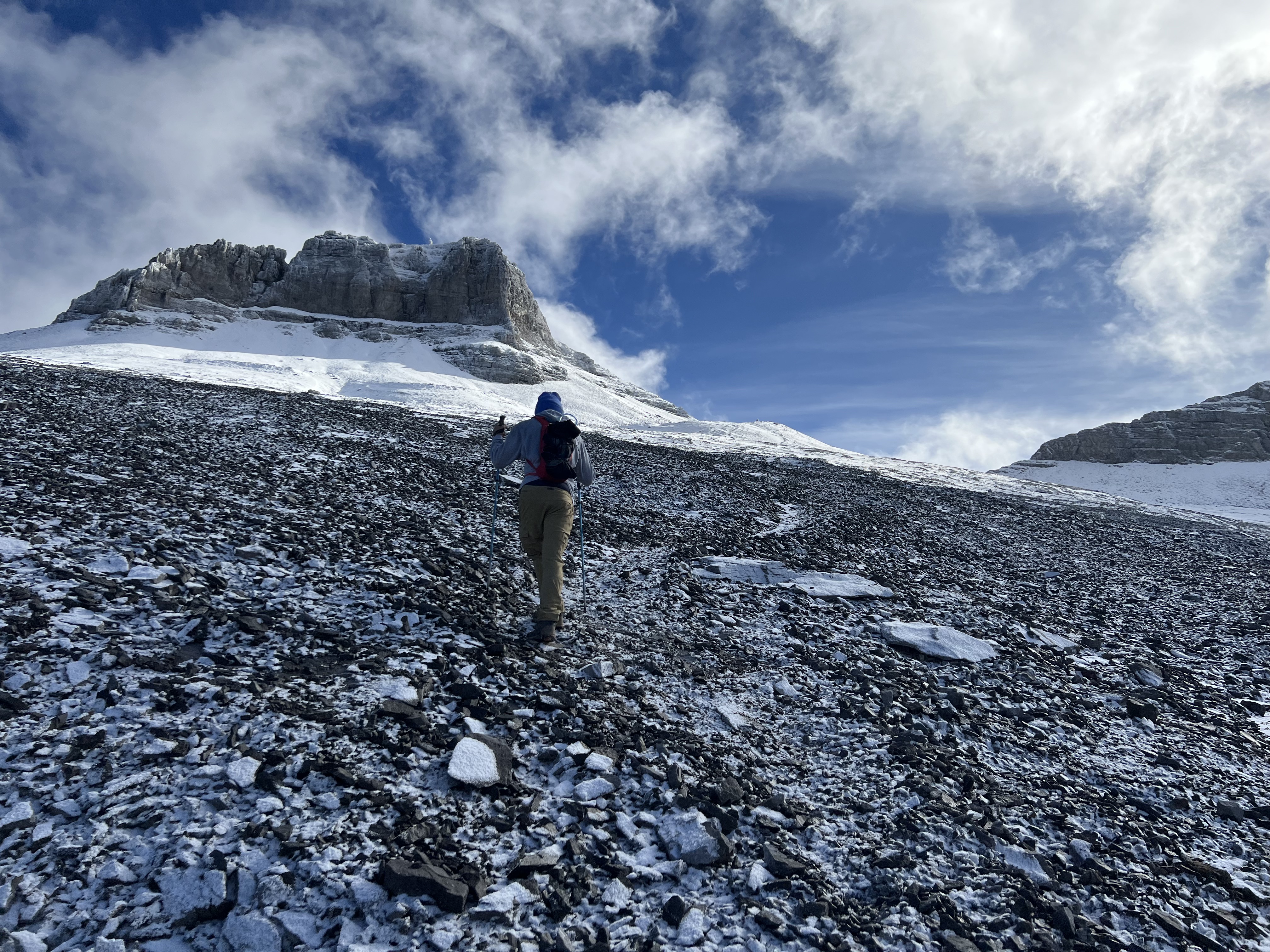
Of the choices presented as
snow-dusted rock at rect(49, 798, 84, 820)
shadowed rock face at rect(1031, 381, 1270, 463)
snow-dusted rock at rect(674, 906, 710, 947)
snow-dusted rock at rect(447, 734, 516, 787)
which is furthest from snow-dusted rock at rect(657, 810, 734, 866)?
shadowed rock face at rect(1031, 381, 1270, 463)

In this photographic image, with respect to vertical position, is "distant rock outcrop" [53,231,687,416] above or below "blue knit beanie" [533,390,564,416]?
above

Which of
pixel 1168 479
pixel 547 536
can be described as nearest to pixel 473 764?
pixel 547 536

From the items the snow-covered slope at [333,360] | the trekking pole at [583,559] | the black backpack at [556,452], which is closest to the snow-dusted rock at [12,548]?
the black backpack at [556,452]

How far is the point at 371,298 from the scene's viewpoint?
93.4 meters

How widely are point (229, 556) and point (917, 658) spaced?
8.62m

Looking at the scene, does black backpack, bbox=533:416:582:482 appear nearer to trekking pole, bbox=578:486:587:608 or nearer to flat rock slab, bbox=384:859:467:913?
trekking pole, bbox=578:486:587:608

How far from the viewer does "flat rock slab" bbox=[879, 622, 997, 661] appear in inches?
303

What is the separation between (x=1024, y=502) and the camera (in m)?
24.3

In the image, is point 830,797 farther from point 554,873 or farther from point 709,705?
point 554,873

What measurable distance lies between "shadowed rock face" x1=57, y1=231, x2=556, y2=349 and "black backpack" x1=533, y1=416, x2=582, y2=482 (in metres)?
→ 83.1

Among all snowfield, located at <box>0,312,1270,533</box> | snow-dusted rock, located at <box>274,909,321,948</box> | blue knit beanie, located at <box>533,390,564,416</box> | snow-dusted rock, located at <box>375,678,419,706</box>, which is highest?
snowfield, located at <box>0,312,1270,533</box>

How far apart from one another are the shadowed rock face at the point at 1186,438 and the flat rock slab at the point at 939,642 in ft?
463

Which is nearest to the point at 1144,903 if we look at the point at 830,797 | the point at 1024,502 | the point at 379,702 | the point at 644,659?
the point at 830,797

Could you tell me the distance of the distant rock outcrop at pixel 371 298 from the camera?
74250mm
